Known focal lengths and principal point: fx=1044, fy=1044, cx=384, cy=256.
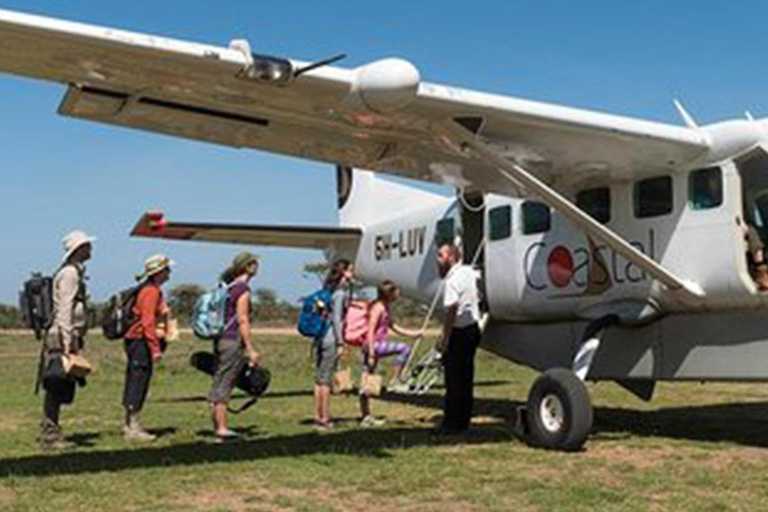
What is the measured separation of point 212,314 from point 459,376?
255 centimetres

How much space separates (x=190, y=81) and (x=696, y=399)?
924 centimetres

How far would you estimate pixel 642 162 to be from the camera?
32.5 ft

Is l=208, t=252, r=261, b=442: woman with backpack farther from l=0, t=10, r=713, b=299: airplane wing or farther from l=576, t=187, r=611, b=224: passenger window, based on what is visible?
l=576, t=187, r=611, b=224: passenger window

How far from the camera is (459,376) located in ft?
34.6

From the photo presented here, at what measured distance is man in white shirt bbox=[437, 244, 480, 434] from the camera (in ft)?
34.4

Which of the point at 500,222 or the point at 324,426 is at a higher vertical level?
the point at 500,222

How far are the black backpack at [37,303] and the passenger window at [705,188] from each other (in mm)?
5966

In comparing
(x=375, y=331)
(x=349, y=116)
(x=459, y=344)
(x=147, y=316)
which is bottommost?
(x=459, y=344)

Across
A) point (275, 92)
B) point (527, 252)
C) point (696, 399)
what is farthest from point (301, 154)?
point (696, 399)

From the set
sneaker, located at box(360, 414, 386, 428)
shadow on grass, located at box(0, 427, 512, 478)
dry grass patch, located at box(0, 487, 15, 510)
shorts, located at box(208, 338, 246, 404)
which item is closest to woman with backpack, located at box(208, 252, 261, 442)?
shorts, located at box(208, 338, 246, 404)

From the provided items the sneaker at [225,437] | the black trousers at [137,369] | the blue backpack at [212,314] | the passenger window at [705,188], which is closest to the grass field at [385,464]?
the sneaker at [225,437]

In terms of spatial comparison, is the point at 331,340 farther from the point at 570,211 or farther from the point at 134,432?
the point at 570,211

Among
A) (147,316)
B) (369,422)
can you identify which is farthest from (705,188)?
(147,316)

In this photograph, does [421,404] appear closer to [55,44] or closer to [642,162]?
[642,162]
